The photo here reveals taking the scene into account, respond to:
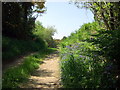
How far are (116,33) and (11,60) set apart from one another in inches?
292

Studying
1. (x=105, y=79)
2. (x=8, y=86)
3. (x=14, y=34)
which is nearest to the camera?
(x=105, y=79)

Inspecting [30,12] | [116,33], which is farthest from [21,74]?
[30,12]

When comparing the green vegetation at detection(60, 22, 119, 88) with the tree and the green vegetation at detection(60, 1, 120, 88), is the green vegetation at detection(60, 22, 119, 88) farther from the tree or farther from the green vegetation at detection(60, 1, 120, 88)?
the tree

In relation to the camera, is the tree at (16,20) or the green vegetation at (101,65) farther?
the tree at (16,20)

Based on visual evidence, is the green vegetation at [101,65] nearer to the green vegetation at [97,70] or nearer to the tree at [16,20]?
the green vegetation at [97,70]

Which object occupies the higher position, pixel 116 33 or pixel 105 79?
pixel 116 33

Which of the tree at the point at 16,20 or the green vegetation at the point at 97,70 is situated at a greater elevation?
the tree at the point at 16,20

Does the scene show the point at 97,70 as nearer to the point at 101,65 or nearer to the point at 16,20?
the point at 101,65

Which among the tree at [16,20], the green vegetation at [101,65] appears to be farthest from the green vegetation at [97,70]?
the tree at [16,20]

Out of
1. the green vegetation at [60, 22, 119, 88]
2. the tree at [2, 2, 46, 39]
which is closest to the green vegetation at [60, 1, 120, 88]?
the green vegetation at [60, 22, 119, 88]

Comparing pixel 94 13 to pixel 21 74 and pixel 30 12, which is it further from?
pixel 30 12

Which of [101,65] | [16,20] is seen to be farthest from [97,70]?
[16,20]

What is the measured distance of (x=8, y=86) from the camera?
5480 millimetres

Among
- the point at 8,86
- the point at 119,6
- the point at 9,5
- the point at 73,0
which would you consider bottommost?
the point at 8,86
